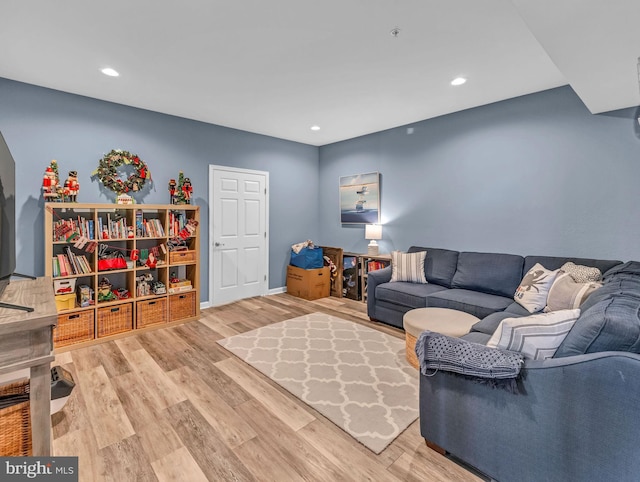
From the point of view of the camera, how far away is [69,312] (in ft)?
10.4

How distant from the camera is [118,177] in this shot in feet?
12.1

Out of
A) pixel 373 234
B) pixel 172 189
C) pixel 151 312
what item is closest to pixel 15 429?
pixel 151 312

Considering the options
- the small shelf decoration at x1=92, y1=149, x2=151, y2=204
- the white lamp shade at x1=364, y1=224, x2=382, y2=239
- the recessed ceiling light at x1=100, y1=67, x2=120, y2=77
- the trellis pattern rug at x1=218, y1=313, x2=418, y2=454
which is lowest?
the trellis pattern rug at x1=218, y1=313, x2=418, y2=454

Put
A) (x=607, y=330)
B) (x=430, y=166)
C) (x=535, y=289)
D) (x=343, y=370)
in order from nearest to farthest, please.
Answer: (x=607, y=330), (x=343, y=370), (x=535, y=289), (x=430, y=166)

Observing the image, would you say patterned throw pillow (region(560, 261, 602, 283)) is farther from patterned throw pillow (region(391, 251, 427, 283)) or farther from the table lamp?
the table lamp

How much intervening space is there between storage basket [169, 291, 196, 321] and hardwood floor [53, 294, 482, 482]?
0.85 meters

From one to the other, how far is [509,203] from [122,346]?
4.48 meters

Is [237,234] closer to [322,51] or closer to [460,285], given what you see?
[322,51]

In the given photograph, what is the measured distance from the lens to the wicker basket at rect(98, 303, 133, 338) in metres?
3.36

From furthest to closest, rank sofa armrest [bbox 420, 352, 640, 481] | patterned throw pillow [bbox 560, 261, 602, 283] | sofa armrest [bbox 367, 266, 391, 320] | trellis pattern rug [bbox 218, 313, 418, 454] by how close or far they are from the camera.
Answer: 1. sofa armrest [bbox 367, 266, 391, 320]
2. patterned throw pillow [bbox 560, 261, 602, 283]
3. trellis pattern rug [bbox 218, 313, 418, 454]
4. sofa armrest [bbox 420, 352, 640, 481]

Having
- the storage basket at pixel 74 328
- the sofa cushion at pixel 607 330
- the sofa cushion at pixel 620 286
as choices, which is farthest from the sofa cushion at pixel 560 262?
the storage basket at pixel 74 328

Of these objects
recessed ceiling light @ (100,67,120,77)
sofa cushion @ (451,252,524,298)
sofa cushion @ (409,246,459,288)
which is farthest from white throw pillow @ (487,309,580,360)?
recessed ceiling light @ (100,67,120,77)

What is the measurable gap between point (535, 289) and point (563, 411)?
182cm

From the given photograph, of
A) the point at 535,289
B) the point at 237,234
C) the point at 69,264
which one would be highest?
the point at 237,234
